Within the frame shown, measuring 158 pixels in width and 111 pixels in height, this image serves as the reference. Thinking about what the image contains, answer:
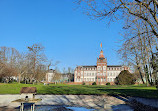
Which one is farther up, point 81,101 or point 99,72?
point 99,72

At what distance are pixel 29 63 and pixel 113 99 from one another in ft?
99.4

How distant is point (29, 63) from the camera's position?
40.9 m

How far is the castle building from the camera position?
83.1m

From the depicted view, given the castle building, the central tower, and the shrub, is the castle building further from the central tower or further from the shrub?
the shrub

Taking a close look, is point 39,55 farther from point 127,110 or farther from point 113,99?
point 127,110

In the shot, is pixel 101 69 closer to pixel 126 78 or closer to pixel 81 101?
pixel 126 78

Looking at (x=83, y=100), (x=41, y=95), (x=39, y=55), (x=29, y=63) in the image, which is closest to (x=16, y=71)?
(x=29, y=63)

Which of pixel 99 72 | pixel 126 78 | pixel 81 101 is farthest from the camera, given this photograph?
pixel 99 72

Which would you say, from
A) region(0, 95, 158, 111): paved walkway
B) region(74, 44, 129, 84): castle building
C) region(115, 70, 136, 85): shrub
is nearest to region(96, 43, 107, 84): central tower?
region(74, 44, 129, 84): castle building

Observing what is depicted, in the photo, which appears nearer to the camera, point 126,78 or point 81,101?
point 81,101

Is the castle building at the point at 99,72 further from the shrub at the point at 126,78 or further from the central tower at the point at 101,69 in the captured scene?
the shrub at the point at 126,78

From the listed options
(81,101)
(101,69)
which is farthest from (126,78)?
(101,69)

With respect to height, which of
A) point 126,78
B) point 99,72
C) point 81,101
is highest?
point 99,72

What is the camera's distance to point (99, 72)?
Result: 83.6 meters
